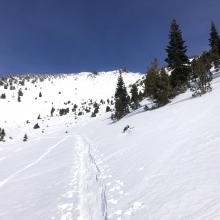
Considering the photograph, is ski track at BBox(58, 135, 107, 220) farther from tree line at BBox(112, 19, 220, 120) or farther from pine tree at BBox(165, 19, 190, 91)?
pine tree at BBox(165, 19, 190, 91)

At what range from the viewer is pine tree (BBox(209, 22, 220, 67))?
5515 cm

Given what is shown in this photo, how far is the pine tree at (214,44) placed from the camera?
5515 cm

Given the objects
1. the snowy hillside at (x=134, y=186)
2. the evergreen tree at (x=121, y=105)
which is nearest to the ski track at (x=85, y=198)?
the snowy hillside at (x=134, y=186)

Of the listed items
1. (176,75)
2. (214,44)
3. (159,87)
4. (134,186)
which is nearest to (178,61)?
(176,75)

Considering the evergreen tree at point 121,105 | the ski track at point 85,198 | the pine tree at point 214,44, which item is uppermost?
the pine tree at point 214,44

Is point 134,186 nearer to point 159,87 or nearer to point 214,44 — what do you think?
point 159,87

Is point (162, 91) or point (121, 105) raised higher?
point (162, 91)

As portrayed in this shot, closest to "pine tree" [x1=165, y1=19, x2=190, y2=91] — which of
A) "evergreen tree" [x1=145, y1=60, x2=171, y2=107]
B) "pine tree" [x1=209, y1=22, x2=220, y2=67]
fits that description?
"evergreen tree" [x1=145, y1=60, x2=171, y2=107]

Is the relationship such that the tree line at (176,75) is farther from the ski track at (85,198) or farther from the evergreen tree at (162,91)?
the ski track at (85,198)

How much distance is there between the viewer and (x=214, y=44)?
58.1 m

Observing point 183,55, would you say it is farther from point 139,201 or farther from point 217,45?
point 139,201

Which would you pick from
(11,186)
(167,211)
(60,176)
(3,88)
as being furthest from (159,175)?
(3,88)

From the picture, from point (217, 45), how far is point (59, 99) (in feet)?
406

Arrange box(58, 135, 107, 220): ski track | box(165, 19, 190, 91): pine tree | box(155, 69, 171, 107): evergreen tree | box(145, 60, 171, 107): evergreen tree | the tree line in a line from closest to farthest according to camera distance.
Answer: box(58, 135, 107, 220): ski track, the tree line, box(155, 69, 171, 107): evergreen tree, box(145, 60, 171, 107): evergreen tree, box(165, 19, 190, 91): pine tree
